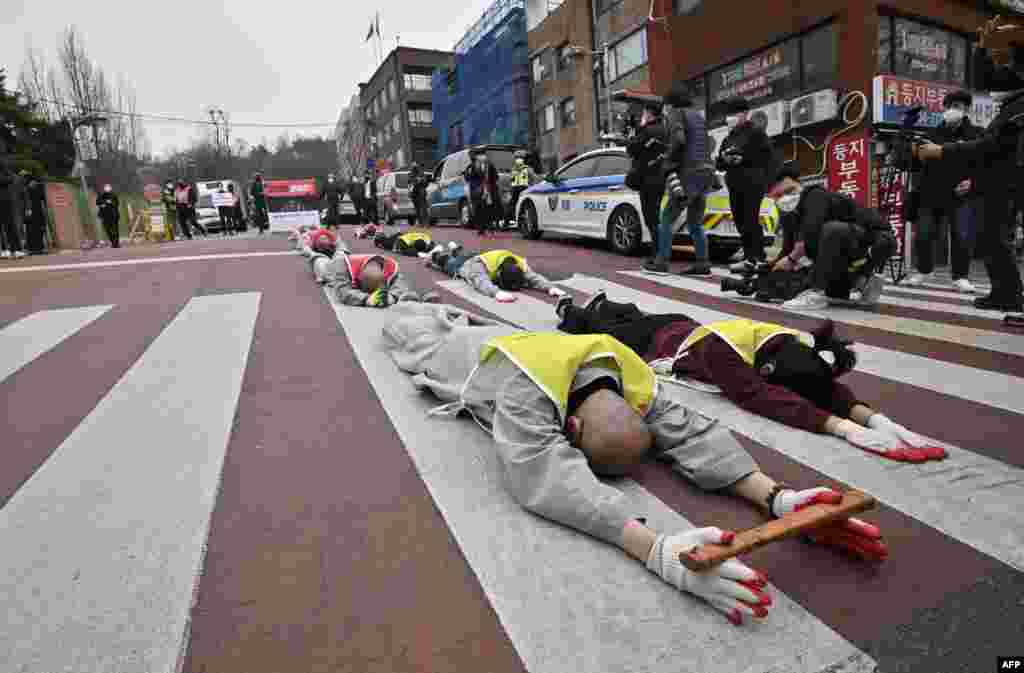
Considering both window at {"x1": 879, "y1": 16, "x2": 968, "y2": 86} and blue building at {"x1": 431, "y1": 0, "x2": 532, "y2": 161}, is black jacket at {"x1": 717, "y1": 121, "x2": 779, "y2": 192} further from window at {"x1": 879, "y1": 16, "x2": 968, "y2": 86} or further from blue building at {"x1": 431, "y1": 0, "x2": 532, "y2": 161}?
blue building at {"x1": 431, "y1": 0, "x2": 532, "y2": 161}

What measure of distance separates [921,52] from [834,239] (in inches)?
557

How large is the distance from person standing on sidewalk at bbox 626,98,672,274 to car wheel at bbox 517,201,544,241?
12.6 feet

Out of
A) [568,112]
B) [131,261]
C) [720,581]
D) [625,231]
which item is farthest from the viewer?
[568,112]

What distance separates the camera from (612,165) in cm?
948

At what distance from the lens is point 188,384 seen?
386 cm

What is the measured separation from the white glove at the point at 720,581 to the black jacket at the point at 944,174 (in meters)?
6.94

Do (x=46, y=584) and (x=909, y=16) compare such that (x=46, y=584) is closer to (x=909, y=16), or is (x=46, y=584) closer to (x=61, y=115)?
(x=909, y=16)

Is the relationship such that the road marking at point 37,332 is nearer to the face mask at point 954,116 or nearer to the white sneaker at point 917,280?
the white sneaker at point 917,280

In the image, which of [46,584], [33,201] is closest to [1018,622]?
[46,584]

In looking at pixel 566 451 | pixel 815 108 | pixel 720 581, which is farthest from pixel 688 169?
pixel 815 108

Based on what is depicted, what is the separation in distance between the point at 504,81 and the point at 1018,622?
33.8 metres

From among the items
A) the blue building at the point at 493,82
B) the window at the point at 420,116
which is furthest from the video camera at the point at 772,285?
the window at the point at 420,116

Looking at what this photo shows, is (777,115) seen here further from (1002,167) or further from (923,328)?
(923,328)

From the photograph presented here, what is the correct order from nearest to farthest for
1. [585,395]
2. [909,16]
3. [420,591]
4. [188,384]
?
[420,591]
[585,395]
[188,384]
[909,16]
